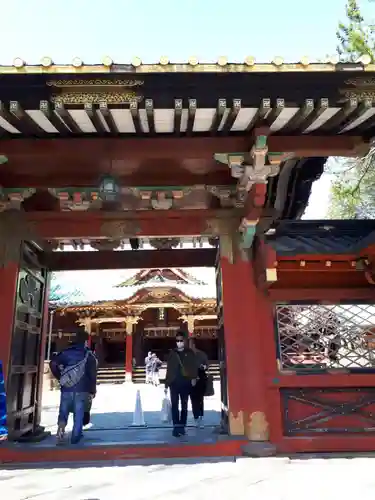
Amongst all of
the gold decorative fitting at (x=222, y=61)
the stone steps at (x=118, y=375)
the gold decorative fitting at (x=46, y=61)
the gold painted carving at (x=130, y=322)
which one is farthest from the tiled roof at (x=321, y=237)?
the gold painted carving at (x=130, y=322)

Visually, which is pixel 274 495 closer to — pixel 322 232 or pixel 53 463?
pixel 53 463

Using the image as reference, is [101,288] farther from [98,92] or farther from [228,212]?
[98,92]

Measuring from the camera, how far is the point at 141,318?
82.9 feet

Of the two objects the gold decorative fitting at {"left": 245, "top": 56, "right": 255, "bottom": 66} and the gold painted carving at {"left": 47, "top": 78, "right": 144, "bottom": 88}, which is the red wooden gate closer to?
the gold decorative fitting at {"left": 245, "top": 56, "right": 255, "bottom": 66}

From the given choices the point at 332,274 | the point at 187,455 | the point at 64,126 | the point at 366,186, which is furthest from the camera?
the point at 366,186

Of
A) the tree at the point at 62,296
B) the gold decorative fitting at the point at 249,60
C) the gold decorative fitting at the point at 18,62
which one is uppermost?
the tree at the point at 62,296

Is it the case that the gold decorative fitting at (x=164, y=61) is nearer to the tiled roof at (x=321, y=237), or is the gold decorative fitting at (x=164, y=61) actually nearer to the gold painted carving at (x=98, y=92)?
the gold painted carving at (x=98, y=92)

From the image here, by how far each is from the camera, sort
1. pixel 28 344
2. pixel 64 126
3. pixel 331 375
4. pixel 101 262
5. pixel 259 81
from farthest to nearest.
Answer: pixel 101 262 → pixel 28 344 → pixel 331 375 → pixel 64 126 → pixel 259 81

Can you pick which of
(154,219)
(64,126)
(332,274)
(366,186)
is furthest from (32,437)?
(366,186)

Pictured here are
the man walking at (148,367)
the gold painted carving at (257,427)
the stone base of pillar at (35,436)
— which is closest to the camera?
the gold painted carving at (257,427)

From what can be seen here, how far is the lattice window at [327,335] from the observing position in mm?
6070

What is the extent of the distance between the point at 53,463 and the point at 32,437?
1417 millimetres

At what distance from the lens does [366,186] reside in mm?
18922

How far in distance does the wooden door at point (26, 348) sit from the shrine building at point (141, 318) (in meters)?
14.9
